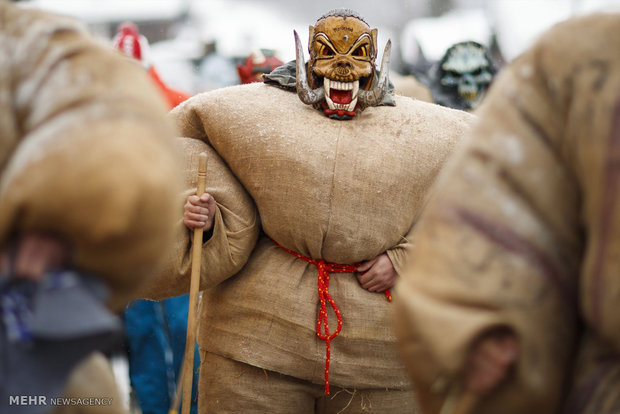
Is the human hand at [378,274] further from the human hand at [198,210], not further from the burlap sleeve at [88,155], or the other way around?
the burlap sleeve at [88,155]

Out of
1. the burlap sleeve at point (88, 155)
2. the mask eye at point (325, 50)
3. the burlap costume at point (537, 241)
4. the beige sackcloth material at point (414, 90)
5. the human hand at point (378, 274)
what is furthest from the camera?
the beige sackcloth material at point (414, 90)

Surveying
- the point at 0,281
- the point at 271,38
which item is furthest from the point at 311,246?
the point at 271,38

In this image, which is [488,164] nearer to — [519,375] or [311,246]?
[519,375]

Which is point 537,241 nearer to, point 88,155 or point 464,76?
point 88,155

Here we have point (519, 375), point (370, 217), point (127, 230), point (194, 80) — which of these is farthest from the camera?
point (194, 80)

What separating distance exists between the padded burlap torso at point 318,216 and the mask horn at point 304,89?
5cm

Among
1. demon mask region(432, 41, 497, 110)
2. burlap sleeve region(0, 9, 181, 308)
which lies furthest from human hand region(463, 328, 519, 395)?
demon mask region(432, 41, 497, 110)

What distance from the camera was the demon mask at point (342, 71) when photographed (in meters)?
2.96

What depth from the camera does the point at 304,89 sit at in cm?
296

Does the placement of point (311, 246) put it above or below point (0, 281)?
below

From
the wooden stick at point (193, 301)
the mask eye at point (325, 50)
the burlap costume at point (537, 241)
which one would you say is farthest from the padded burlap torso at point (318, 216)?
the burlap costume at point (537, 241)

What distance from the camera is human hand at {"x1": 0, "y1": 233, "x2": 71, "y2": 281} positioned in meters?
1.46

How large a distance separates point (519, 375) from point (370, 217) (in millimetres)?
1327

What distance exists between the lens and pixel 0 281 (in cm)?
153
